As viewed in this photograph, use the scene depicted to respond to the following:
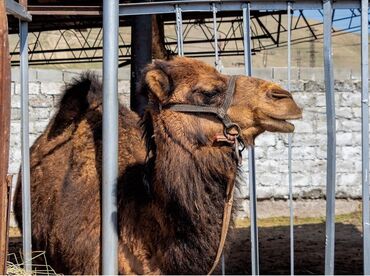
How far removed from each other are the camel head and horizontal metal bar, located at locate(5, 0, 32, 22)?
2.50ft

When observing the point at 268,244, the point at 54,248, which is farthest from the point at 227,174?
the point at 268,244

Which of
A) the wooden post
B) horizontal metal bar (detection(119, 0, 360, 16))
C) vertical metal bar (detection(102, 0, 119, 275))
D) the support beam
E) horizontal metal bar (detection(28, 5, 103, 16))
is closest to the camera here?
the wooden post

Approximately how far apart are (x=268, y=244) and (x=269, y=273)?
1684mm

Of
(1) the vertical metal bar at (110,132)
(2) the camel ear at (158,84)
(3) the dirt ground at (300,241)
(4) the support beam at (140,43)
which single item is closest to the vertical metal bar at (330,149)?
(2) the camel ear at (158,84)

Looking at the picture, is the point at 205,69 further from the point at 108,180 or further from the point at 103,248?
the point at 103,248

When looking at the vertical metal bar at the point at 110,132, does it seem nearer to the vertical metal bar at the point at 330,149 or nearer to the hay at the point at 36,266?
the hay at the point at 36,266

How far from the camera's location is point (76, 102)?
4719 mm

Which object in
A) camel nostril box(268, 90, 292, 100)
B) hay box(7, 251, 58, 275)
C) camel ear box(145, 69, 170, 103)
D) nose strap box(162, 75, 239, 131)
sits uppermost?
camel ear box(145, 69, 170, 103)

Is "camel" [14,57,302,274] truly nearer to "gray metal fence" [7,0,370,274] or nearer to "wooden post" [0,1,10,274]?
"gray metal fence" [7,0,370,274]

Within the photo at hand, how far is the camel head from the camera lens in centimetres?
350

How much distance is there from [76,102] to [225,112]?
1.48 meters

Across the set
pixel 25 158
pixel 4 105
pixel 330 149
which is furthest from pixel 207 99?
pixel 4 105

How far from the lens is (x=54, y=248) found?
13.8ft

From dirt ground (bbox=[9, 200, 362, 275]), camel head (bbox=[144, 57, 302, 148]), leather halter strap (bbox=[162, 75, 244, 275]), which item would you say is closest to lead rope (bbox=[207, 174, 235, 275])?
leather halter strap (bbox=[162, 75, 244, 275])
